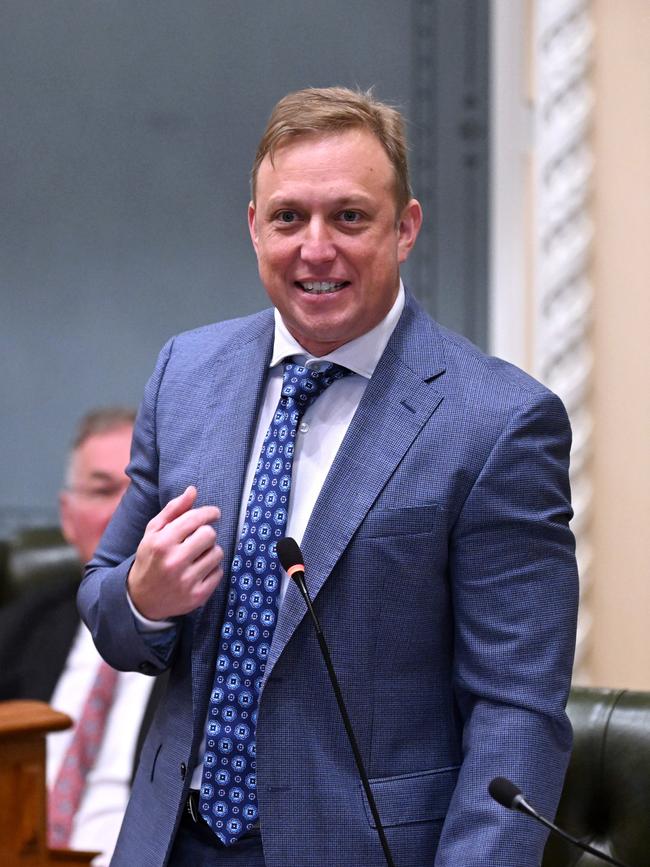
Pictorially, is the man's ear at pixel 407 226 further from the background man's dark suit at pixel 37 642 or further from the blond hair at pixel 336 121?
the background man's dark suit at pixel 37 642

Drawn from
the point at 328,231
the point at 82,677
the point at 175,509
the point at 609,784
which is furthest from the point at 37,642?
the point at 328,231

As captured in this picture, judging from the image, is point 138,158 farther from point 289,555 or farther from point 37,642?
point 289,555

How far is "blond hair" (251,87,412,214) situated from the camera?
162cm

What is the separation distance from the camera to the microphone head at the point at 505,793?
1393 millimetres

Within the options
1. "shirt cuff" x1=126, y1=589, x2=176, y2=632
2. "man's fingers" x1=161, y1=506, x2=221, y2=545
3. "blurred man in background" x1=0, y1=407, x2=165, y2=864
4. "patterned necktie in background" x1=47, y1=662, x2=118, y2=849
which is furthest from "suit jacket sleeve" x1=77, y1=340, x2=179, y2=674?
"patterned necktie in background" x1=47, y1=662, x2=118, y2=849

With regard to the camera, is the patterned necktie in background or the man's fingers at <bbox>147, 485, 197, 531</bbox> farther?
the patterned necktie in background

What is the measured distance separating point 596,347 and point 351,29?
1.47 meters

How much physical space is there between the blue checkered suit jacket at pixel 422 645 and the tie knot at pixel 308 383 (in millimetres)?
93

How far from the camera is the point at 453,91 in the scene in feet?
14.7

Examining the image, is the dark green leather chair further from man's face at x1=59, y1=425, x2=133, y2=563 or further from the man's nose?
man's face at x1=59, y1=425, x2=133, y2=563

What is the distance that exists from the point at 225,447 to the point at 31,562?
8.15ft

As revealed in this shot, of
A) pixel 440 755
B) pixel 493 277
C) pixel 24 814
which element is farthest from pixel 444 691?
pixel 493 277

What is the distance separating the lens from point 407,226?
1.73 m

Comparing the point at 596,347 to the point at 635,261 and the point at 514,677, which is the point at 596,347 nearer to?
the point at 635,261
